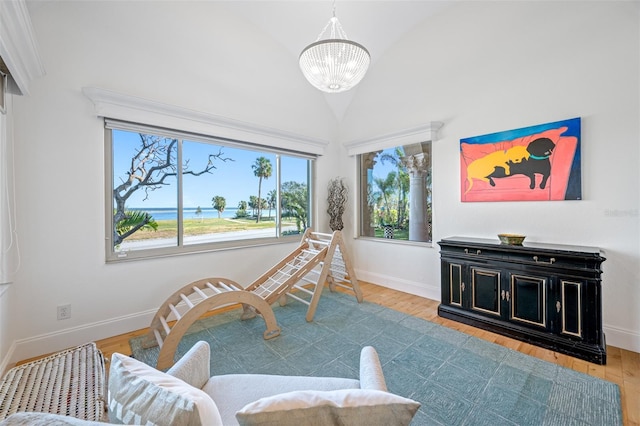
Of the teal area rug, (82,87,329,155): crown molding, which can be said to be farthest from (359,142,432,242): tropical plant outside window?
the teal area rug

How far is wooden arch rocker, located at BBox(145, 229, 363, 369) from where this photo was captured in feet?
6.86

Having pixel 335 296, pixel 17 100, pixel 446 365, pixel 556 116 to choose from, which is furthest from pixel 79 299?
pixel 556 116

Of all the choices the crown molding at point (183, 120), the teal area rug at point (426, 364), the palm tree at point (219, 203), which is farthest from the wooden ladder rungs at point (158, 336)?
the crown molding at point (183, 120)

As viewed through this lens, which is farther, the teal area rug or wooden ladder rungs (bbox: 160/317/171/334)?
wooden ladder rungs (bbox: 160/317/171/334)

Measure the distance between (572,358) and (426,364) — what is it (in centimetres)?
129

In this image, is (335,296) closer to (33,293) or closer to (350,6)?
(33,293)

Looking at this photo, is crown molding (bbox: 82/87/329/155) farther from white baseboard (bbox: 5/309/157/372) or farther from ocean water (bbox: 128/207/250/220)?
white baseboard (bbox: 5/309/157/372)

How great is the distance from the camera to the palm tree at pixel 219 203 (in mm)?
3537

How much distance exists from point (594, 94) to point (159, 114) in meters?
4.39

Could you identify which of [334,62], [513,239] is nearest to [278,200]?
[334,62]

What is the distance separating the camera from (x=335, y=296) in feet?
12.4

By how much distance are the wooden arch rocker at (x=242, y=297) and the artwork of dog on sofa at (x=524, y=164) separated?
187cm

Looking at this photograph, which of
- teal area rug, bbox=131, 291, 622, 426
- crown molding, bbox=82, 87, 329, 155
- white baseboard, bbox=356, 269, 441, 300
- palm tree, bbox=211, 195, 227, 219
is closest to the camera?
teal area rug, bbox=131, 291, 622, 426

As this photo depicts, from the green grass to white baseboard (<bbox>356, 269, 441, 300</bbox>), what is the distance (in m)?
1.80
